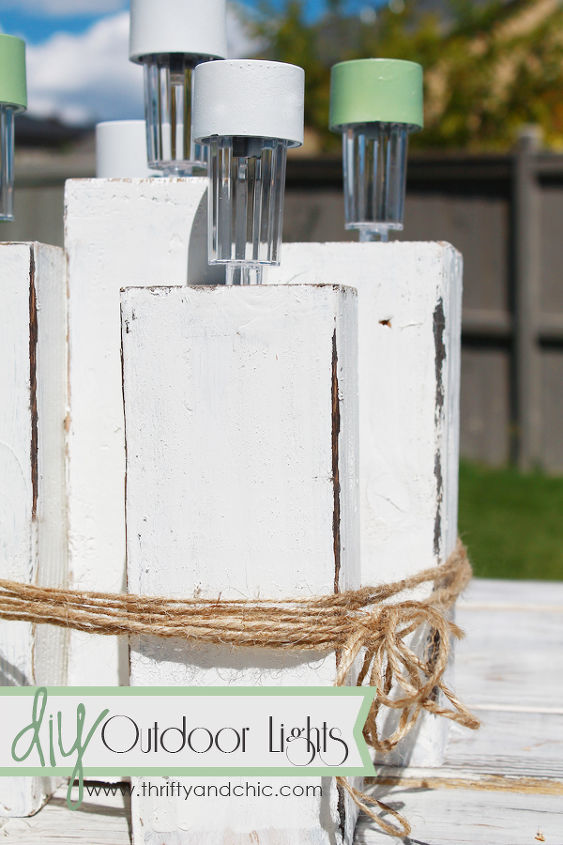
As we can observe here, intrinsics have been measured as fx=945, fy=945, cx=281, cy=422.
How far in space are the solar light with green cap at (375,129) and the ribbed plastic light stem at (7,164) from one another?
345mm

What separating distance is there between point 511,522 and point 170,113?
2.65m

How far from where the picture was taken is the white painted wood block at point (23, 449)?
86 cm

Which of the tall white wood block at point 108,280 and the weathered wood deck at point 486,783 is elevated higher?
the tall white wood block at point 108,280

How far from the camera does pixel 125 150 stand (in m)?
1.14

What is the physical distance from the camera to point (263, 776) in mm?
788

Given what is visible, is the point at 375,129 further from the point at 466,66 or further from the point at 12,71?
the point at 466,66

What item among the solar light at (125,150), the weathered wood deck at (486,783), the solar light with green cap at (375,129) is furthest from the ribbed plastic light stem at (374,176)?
the weathered wood deck at (486,783)

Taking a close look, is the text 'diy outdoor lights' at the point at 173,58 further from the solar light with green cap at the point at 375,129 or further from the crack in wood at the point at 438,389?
the crack in wood at the point at 438,389

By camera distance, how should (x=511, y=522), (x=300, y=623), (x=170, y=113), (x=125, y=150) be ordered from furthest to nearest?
(x=511, y=522), (x=125, y=150), (x=170, y=113), (x=300, y=623)

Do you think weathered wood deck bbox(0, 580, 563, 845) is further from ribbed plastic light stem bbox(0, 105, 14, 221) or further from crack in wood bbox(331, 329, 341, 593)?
ribbed plastic light stem bbox(0, 105, 14, 221)

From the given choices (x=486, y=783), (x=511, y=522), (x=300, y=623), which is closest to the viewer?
(x=300, y=623)

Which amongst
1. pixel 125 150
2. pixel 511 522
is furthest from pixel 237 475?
pixel 511 522

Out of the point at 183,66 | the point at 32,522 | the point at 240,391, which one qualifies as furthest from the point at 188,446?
the point at 183,66

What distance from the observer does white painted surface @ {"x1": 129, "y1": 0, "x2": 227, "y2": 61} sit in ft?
3.18
